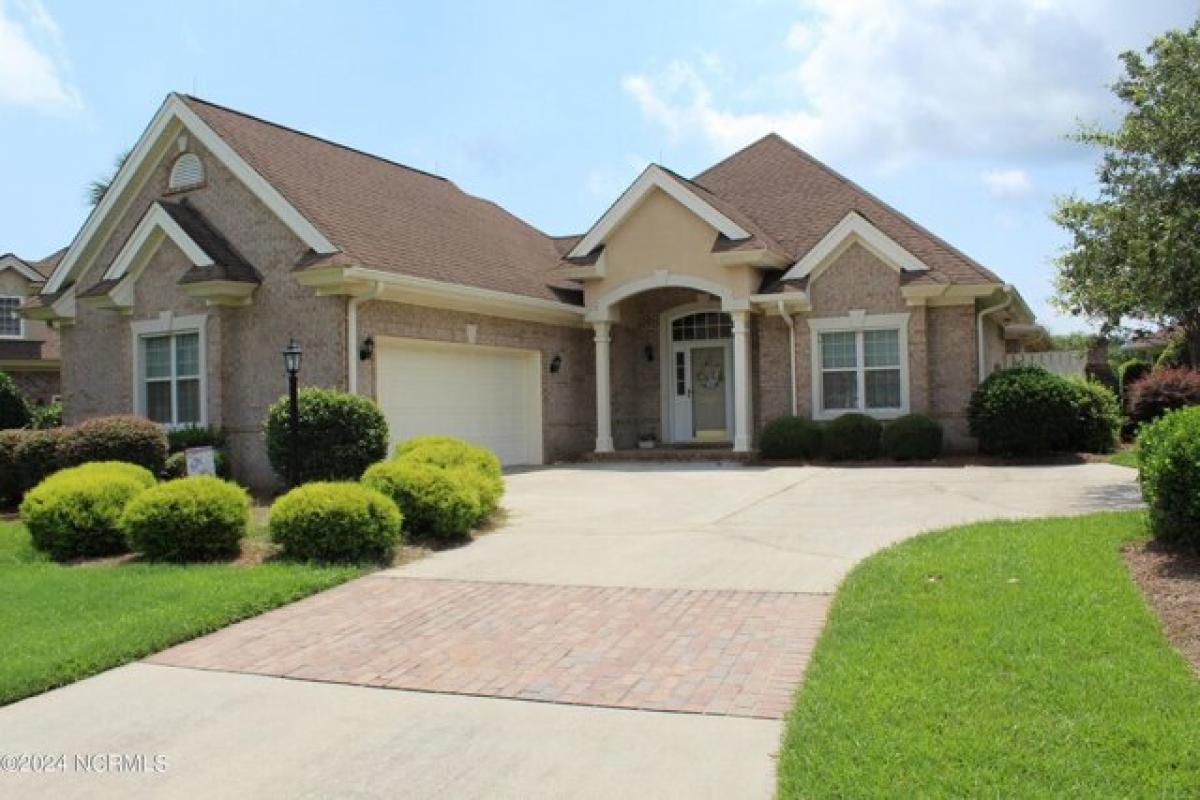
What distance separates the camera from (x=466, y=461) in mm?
12570

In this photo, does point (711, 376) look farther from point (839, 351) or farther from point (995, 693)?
point (995, 693)

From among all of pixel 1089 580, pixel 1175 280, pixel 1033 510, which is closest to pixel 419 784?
pixel 1089 580

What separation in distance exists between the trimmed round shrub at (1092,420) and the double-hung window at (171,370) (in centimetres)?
1541

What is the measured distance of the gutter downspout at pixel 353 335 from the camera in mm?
15820

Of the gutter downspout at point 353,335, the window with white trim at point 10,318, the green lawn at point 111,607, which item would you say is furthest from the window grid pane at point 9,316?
the green lawn at point 111,607

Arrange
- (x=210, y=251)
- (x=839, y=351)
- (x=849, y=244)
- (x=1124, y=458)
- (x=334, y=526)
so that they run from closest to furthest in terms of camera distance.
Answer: (x=334, y=526), (x=210, y=251), (x=1124, y=458), (x=849, y=244), (x=839, y=351)

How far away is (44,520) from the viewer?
10398mm

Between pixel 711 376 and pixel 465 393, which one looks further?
pixel 711 376

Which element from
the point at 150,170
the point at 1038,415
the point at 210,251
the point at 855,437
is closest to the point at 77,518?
the point at 210,251

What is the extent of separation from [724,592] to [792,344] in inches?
512

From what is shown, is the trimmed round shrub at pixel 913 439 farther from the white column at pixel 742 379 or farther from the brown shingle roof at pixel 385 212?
the brown shingle roof at pixel 385 212

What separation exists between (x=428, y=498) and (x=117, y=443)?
21.2 ft

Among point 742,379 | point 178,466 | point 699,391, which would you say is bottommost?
point 178,466

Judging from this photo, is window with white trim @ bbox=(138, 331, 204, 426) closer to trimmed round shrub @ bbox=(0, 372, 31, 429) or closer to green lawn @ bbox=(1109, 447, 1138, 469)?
trimmed round shrub @ bbox=(0, 372, 31, 429)
